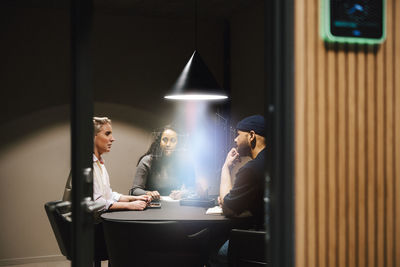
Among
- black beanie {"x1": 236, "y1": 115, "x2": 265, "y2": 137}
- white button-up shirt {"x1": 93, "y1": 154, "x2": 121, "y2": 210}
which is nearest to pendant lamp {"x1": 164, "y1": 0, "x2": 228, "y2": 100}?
black beanie {"x1": 236, "y1": 115, "x2": 265, "y2": 137}

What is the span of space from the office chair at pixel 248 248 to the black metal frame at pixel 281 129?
0.99 meters

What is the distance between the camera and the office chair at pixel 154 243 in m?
2.75

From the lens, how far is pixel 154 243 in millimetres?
2766

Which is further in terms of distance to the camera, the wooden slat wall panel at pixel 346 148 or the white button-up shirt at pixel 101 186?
the white button-up shirt at pixel 101 186

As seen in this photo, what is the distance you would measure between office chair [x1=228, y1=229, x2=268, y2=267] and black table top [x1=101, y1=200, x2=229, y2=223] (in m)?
0.23

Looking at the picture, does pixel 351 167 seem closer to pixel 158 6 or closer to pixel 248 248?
pixel 248 248

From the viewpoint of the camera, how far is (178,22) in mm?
5352

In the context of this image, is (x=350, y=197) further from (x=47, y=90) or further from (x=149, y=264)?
(x=47, y=90)

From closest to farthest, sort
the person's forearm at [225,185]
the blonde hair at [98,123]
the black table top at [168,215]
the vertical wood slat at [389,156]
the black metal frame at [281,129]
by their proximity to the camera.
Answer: the black metal frame at [281,129], the vertical wood slat at [389,156], the black table top at [168,215], the person's forearm at [225,185], the blonde hair at [98,123]

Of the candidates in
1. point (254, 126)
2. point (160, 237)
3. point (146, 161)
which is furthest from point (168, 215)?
point (146, 161)

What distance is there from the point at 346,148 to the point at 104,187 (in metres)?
2.25

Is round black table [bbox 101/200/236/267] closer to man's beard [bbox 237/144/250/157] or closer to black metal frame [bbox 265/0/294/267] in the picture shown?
man's beard [bbox 237/144/250/157]

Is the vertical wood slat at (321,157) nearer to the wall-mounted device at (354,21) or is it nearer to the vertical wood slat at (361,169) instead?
the wall-mounted device at (354,21)

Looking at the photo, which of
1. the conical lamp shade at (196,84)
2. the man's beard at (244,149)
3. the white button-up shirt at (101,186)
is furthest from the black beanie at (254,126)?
the white button-up shirt at (101,186)
